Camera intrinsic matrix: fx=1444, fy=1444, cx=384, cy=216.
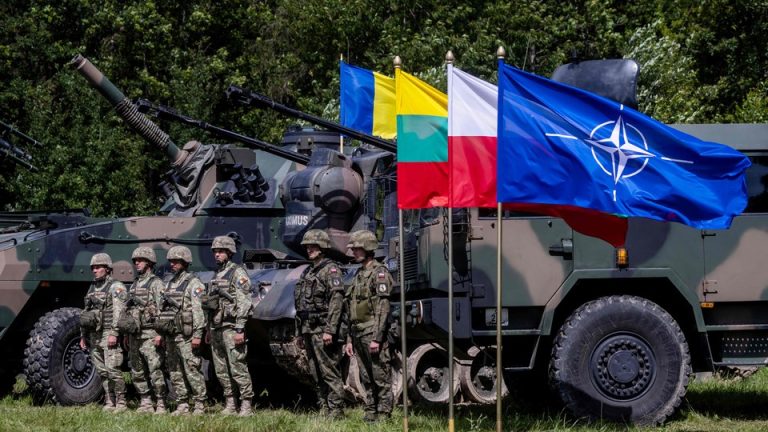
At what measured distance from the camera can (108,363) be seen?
1478 centimetres

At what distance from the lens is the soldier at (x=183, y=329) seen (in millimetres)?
13875

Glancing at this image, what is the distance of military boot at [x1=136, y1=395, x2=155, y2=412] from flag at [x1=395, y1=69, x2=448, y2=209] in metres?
4.15

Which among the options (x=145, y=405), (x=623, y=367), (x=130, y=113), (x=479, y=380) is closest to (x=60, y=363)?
(x=145, y=405)

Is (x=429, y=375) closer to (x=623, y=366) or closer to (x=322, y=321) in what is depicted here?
(x=322, y=321)

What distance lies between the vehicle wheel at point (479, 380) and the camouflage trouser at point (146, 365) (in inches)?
124

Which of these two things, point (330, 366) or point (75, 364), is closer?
point (330, 366)

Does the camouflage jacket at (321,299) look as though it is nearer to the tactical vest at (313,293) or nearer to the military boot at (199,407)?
the tactical vest at (313,293)

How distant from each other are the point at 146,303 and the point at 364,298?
2.84m

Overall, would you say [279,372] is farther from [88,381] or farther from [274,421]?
[274,421]

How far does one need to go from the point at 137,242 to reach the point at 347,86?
3.88 meters

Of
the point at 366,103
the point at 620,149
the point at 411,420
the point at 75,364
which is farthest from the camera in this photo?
the point at 366,103

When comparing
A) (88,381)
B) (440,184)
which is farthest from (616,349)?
(88,381)

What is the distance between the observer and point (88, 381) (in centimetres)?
1599

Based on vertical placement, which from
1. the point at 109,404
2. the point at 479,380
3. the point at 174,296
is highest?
the point at 174,296
